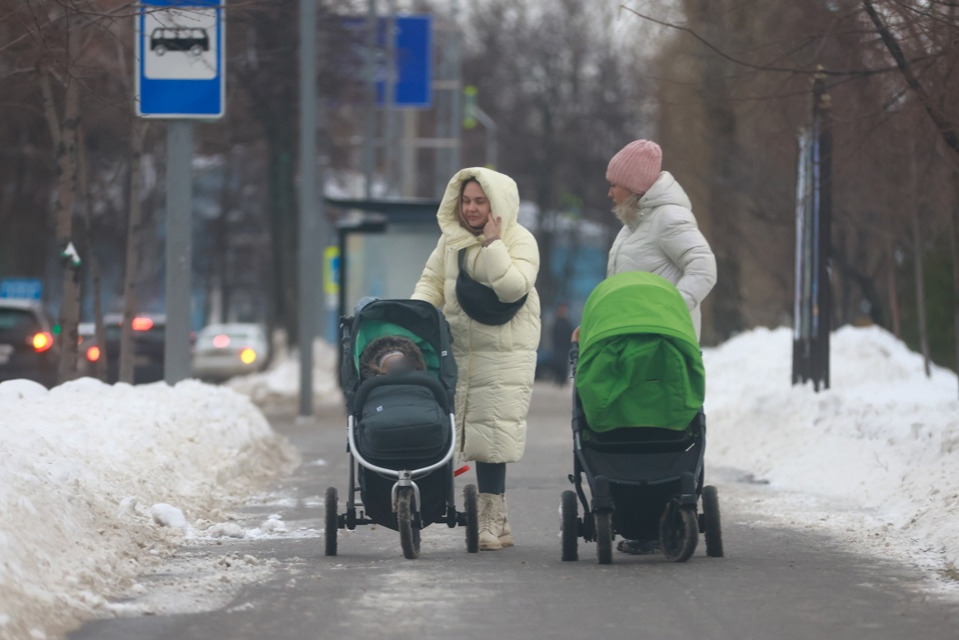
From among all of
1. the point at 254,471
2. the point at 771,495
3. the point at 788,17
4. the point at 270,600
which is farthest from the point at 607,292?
the point at 788,17

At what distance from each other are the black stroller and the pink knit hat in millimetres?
1175

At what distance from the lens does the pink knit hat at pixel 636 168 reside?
884cm

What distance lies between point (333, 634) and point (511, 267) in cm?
273

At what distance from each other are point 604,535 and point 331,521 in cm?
139

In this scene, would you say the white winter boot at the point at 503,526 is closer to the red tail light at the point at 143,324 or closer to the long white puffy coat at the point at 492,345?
the long white puffy coat at the point at 492,345

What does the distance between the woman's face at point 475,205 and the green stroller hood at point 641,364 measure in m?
1.05

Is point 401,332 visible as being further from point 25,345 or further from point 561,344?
point 561,344

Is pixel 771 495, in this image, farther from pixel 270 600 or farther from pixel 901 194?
pixel 901 194

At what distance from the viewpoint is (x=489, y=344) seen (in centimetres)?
888

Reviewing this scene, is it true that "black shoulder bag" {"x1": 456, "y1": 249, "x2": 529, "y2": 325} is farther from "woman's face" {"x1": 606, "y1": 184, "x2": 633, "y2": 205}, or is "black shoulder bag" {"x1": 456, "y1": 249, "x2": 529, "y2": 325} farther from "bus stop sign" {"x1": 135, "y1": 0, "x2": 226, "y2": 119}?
"bus stop sign" {"x1": 135, "y1": 0, "x2": 226, "y2": 119}

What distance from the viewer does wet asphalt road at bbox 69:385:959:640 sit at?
21.2ft

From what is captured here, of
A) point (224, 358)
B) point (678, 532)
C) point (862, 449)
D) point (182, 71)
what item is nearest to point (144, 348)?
point (224, 358)

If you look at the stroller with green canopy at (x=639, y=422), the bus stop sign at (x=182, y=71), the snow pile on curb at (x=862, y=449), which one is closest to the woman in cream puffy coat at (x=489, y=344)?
the stroller with green canopy at (x=639, y=422)

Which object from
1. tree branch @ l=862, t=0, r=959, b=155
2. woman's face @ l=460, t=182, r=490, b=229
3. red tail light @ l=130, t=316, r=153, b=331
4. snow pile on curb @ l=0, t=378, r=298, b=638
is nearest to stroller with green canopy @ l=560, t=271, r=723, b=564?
woman's face @ l=460, t=182, r=490, b=229
